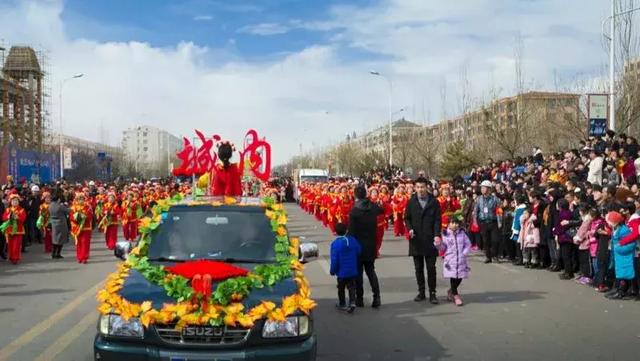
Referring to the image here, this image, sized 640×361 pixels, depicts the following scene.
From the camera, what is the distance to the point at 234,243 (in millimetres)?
6254

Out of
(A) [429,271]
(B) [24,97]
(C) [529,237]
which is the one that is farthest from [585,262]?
(B) [24,97]

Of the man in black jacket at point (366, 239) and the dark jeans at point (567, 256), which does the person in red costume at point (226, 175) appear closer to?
the man in black jacket at point (366, 239)

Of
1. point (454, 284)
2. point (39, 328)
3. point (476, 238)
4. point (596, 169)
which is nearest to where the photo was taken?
point (39, 328)

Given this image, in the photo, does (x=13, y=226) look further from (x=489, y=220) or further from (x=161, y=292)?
(x=161, y=292)

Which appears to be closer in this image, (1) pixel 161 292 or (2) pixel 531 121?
(1) pixel 161 292

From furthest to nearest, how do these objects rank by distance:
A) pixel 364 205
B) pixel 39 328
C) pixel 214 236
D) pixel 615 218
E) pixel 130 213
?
pixel 130 213 < pixel 615 218 < pixel 364 205 < pixel 39 328 < pixel 214 236

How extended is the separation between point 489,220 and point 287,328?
11.0 m

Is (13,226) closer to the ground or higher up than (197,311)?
higher up

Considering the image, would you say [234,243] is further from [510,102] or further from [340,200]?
[510,102]

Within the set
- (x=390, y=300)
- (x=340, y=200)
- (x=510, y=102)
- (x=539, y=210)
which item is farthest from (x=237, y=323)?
(x=510, y=102)

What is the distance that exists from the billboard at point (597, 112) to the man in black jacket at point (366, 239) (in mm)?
12884

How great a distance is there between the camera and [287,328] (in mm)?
5129

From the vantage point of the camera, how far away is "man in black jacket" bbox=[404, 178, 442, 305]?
9.78 metres

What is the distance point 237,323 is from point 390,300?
547 cm
